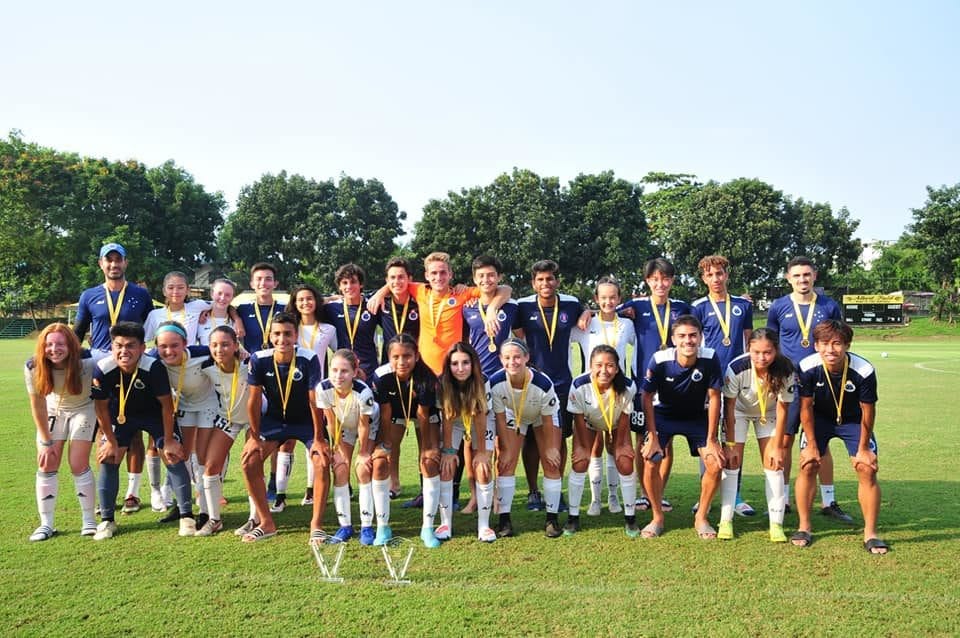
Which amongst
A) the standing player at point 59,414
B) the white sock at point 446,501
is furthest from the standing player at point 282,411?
the standing player at point 59,414

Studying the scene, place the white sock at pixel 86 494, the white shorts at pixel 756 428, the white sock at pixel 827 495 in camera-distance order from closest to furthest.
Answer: the white sock at pixel 86 494
the white shorts at pixel 756 428
the white sock at pixel 827 495

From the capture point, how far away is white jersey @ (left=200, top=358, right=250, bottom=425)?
17.8ft

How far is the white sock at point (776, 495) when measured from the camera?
5062 millimetres

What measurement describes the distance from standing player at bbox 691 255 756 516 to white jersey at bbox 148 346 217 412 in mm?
4139

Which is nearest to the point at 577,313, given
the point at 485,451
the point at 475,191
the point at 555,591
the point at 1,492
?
the point at 485,451

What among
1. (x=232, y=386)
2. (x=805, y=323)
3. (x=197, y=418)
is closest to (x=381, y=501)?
(x=232, y=386)

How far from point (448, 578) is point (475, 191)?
125 ft

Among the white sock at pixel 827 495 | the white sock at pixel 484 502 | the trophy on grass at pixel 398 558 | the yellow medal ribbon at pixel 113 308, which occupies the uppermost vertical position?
the yellow medal ribbon at pixel 113 308

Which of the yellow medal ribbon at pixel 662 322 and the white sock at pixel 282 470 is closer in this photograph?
the yellow medal ribbon at pixel 662 322

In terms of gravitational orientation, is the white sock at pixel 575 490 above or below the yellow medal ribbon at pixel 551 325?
below

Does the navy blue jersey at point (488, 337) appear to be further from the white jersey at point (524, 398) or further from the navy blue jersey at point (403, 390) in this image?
the navy blue jersey at point (403, 390)

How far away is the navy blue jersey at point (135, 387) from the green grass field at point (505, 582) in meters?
0.91

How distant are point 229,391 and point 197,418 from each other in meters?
0.32

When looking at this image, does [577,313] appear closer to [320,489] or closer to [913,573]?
[320,489]
